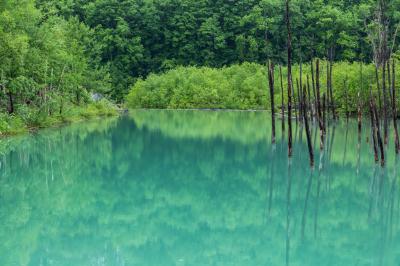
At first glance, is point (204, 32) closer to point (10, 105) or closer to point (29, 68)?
point (29, 68)

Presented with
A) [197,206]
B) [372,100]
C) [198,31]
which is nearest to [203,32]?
[198,31]

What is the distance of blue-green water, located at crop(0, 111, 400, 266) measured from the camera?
11.3 m

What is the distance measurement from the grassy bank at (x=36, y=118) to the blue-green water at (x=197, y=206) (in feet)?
10.8

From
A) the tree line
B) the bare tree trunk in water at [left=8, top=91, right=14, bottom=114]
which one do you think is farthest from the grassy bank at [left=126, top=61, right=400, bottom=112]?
the bare tree trunk in water at [left=8, top=91, right=14, bottom=114]

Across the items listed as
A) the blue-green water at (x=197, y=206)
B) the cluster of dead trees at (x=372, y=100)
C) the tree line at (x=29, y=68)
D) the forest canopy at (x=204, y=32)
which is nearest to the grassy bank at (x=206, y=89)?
the forest canopy at (x=204, y=32)

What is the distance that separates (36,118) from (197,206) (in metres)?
22.6

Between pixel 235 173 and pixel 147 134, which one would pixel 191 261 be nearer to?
pixel 235 173

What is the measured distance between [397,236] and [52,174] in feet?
42.5

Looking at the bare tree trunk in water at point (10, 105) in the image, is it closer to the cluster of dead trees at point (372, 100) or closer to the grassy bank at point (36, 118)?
the grassy bank at point (36, 118)

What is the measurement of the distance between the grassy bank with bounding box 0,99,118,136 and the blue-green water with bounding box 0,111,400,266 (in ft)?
10.8

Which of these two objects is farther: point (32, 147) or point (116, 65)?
point (116, 65)

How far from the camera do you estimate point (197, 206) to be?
15.6 meters

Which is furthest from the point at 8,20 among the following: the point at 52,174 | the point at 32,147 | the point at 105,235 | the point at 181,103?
the point at 181,103

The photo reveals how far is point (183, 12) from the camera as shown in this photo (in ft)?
304
